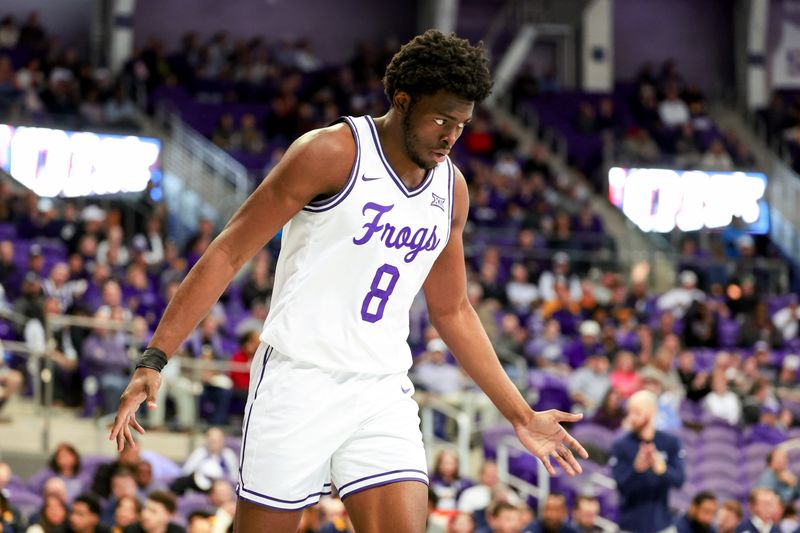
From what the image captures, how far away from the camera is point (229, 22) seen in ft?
83.7

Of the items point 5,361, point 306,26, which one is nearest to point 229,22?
point 306,26

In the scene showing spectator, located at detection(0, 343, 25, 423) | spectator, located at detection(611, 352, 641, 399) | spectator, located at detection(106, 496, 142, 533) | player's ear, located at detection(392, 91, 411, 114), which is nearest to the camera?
player's ear, located at detection(392, 91, 411, 114)

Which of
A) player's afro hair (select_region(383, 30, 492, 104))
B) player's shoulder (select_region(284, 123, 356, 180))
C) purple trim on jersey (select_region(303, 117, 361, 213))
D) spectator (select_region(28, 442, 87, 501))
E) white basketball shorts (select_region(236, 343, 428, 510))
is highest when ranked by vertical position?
player's afro hair (select_region(383, 30, 492, 104))

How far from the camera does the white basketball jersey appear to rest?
4.09 meters

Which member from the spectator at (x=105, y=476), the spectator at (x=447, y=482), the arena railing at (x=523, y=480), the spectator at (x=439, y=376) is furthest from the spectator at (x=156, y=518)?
the spectator at (x=439, y=376)

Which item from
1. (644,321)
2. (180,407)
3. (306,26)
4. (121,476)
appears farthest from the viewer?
(306,26)

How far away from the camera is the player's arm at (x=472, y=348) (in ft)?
14.3

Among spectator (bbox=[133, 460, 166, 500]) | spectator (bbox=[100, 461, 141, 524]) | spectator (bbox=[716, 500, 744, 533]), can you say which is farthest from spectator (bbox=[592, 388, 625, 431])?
spectator (bbox=[100, 461, 141, 524])

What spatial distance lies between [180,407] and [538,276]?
711 centimetres

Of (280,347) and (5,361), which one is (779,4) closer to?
(5,361)

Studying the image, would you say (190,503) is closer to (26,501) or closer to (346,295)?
(26,501)

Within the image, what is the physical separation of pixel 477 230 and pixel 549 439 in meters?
14.8

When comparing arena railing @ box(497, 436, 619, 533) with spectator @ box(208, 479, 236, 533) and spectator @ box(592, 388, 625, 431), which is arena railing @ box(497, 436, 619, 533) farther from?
spectator @ box(208, 479, 236, 533)

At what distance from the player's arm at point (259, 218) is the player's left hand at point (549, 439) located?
3.46ft
